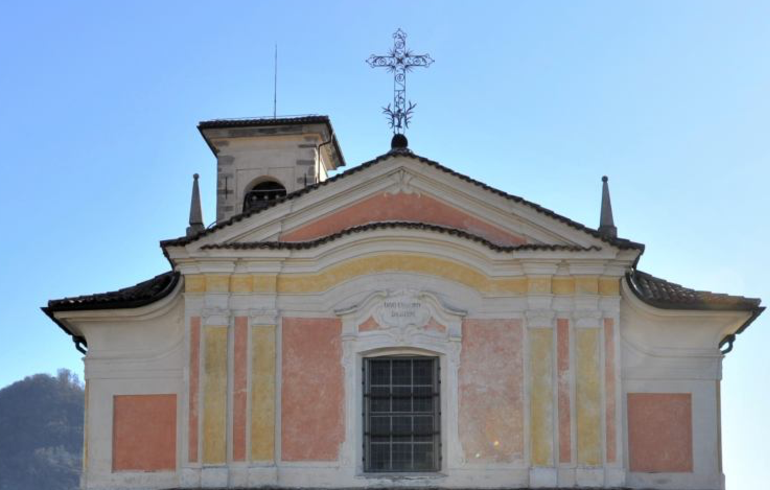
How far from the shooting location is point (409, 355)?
22953 millimetres

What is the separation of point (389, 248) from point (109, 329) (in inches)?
191

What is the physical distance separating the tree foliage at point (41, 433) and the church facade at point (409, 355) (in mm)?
64138

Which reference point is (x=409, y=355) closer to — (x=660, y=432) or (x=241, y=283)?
(x=241, y=283)

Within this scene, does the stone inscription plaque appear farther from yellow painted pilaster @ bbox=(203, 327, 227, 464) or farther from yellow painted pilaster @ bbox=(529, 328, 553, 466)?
yellow painted pilaster @ bbox=(203, 327, 227, 464)

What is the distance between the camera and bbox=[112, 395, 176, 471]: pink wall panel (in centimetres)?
2308

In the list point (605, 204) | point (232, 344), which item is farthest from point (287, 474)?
point (605, 204)

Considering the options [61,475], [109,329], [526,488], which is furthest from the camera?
[61,475]

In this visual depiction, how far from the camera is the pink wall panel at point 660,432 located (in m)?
22.7

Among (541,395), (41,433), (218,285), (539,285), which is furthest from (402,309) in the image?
A: (41,433)

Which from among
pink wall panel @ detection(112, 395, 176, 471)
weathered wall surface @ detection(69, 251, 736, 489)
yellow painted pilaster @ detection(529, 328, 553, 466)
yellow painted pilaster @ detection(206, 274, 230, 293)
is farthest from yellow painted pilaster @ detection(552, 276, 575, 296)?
pink wall panel @ detection(112, 395, 176, 471)

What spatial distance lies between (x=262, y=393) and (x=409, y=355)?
239 centimetres

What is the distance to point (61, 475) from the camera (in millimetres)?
86875

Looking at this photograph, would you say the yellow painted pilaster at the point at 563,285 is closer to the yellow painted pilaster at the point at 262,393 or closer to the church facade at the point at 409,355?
the church facade at the point at 409,355

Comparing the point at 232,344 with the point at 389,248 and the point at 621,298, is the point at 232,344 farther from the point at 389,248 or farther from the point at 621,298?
the point at 621,298
